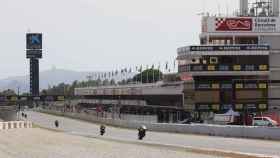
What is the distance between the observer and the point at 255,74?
8231cm

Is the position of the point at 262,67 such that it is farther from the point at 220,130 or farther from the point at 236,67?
the point at 220,130

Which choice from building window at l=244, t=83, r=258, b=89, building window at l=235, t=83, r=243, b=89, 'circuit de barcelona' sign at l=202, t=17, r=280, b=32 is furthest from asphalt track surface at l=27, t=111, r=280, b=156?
'circuit de barcelona' sign at l=202, t=17, r=280, b=32

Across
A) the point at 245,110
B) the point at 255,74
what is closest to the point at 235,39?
the point at 255,74

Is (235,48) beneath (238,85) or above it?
above

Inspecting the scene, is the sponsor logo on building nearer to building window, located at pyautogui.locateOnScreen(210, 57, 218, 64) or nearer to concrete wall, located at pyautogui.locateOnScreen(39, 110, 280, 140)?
building window, located at pyautogui.locateOnScreen(210, 57, 218, 64)

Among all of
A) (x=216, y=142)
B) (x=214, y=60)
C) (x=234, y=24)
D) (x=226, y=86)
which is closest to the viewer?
(x=216, y=142)

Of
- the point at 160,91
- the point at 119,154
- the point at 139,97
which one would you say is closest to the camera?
the point at 119,154

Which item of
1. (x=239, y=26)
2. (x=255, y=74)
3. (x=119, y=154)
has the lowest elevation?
(x=119, y=154)

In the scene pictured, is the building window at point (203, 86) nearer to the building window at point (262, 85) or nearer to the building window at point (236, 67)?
the building window at point (236, 67)

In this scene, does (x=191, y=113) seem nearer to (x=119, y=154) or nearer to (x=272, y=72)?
(x=272, y=72)

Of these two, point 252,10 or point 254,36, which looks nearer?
point 254,36

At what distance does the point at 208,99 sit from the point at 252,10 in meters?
21.9

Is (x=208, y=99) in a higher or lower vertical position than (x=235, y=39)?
lower

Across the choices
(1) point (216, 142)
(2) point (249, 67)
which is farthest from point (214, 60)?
(1) point (216, 142)
